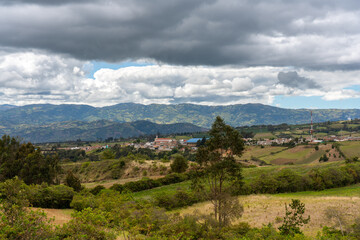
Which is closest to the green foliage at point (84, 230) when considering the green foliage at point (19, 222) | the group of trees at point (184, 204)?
the group of trees at point (184, 204)

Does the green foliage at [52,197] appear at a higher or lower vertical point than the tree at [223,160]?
lower

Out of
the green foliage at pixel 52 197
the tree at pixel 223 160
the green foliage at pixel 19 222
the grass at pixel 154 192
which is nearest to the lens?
the green foliage at pixel 19 222

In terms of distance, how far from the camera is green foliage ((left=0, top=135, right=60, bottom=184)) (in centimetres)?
6119

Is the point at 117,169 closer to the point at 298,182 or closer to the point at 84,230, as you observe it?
the point at 298,182

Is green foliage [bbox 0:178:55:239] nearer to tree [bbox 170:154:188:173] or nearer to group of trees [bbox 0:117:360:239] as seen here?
group of trees [bbox 0:117:360:239]

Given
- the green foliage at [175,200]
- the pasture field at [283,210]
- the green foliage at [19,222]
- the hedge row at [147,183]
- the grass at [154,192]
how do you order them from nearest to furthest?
the green foliage at [19,222]
the pasture field at [283,210]
the green foliage at [175,200]
the grass at [154,192]
the hedge row at [147,183]

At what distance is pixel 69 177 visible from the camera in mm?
54719

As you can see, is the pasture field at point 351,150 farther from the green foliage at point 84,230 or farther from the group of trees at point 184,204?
the green foliage at point 84,230

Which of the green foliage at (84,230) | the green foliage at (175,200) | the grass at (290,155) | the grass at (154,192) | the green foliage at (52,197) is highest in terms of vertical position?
the green foliage at (84,230)

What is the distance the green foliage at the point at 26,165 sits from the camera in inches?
2409

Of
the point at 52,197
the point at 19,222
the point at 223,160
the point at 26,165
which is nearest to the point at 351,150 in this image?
the point at 223,160

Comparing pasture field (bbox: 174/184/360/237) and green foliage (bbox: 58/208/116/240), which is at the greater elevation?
green foliage (bbox: 58/208/116/240)

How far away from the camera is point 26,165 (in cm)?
6159

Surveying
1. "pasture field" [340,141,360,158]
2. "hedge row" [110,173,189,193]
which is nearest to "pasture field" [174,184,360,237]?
"hedge row" [110,173,189,193]
